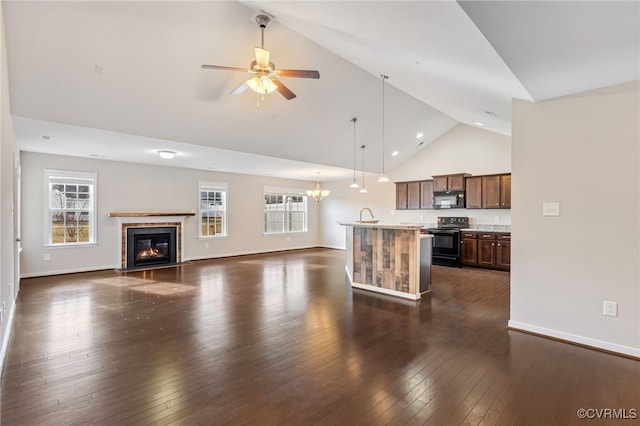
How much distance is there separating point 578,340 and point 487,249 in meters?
4.14

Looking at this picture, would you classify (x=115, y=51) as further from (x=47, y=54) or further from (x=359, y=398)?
(x=359, y=398)

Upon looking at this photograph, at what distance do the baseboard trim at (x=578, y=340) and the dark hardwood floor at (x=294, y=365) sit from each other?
0.09m

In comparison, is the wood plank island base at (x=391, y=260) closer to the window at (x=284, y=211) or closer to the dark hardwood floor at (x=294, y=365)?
the dark hardwood floor at (x=294, y=365)

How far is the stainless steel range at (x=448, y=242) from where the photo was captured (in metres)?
7.47

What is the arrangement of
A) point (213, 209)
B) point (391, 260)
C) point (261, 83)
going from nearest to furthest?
1. point (261, 83)
2. point (391, 260)
3. point (213, 209)

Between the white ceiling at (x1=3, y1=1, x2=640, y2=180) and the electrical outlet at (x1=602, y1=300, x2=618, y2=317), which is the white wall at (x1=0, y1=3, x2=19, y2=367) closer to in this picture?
the white ceiling at (x1=3, y1=1, x2=640, y2=180)

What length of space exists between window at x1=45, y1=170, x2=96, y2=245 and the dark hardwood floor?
225cm

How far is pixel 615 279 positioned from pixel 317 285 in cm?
396

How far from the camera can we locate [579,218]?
3141 mm

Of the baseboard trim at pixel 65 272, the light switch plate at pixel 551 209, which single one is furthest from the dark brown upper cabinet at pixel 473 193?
the baseboard trim at pixel 65 272

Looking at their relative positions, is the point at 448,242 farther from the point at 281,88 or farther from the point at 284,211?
the point at 281,88

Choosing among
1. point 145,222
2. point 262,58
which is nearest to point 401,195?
point 262,58

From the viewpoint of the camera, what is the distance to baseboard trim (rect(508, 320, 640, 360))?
114 inches

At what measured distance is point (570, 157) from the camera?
3191mm
